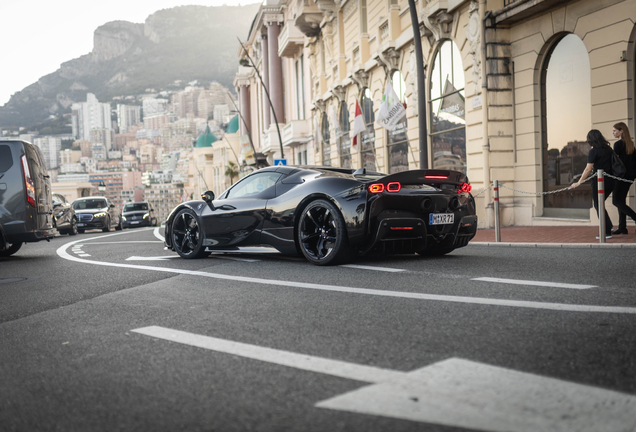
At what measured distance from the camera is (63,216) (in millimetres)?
23281

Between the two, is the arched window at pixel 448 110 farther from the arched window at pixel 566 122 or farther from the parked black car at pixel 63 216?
the parked black car at pixel 63 216

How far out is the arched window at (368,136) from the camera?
81.9 feet

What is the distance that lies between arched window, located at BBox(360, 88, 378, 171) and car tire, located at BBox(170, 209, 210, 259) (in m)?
15.4

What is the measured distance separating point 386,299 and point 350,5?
23.9 m

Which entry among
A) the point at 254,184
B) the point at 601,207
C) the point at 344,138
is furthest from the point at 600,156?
the point at 344,138

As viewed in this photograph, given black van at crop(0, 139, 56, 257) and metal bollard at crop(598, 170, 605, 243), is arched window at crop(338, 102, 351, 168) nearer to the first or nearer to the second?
black van at crop(0, 139, 56, 257)

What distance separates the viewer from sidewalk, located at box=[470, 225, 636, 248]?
30.0 feet

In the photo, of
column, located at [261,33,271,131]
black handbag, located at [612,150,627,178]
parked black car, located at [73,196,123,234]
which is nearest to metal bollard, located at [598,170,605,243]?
black handbag, located at [612,150,627,178]

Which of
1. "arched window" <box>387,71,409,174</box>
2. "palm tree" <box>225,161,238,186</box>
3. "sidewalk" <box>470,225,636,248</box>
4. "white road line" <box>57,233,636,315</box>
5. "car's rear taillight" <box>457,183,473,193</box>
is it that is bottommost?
"white road line" <box>57,233,636,315</box>

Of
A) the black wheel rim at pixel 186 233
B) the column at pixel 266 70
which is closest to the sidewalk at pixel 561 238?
the black wheel rim at pixel 186 233

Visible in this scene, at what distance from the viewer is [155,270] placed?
7742mm

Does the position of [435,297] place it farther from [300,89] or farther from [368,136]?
[300,89]

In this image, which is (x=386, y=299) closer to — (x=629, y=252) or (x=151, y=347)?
(x=151, y=347)

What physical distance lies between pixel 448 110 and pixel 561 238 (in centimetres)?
826
